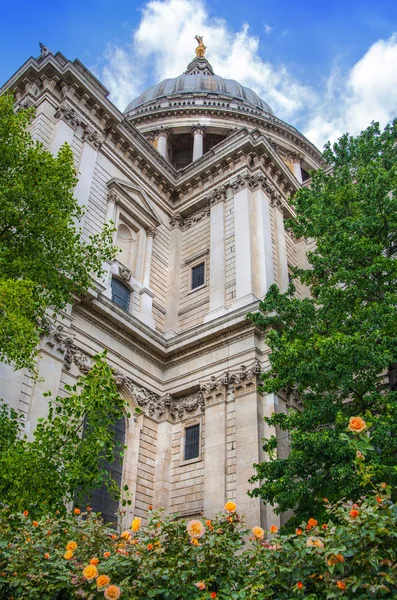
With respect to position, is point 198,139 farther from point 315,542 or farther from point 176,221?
point 315,542

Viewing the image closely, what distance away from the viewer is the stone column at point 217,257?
855 inches

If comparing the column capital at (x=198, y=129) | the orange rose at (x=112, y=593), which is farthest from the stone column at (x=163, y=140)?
the orange rose at (x=112, y=593)

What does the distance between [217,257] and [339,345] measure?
1209 cm

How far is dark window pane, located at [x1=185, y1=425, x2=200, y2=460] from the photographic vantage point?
1958 centimetres

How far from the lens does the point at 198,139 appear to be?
130 feet

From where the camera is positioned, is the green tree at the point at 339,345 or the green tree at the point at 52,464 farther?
the green tree at the point at 339,345

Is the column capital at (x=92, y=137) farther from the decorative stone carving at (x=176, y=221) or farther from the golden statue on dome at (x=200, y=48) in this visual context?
the golden statue on dome at (x=200, y=48)

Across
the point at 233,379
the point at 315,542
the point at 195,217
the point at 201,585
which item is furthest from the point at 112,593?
the point at 195,217

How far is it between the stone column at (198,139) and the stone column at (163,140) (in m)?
2.21

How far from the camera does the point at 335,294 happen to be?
43.8 ft

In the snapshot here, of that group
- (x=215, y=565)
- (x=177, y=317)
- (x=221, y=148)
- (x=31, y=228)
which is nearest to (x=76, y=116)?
(x=221, y=148)

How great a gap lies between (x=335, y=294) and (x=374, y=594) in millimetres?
9097

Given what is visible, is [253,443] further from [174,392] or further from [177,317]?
[177,317]

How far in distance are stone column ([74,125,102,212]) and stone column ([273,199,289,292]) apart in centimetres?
858
